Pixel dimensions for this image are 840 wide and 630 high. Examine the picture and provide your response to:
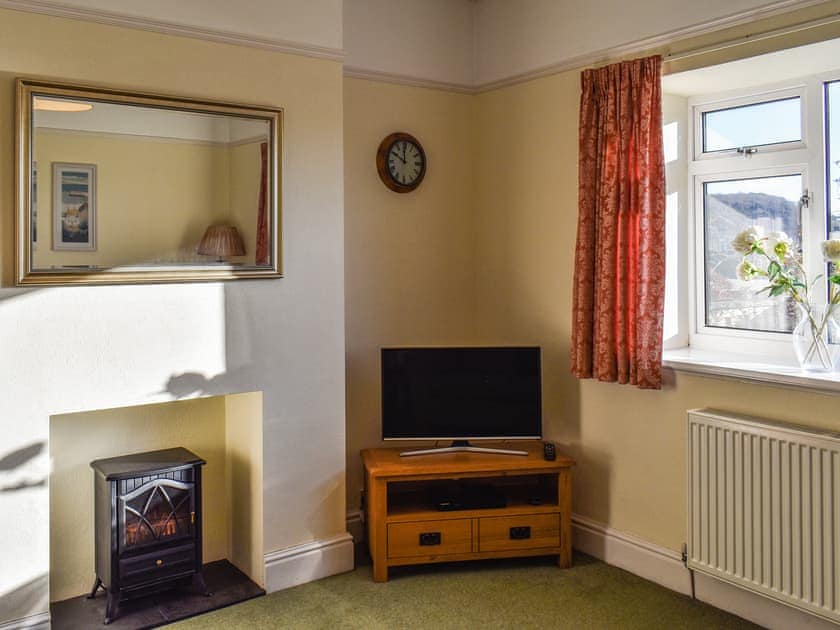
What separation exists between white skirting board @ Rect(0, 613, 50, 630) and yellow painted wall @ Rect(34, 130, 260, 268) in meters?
1.28

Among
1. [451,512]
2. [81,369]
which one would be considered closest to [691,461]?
[451,512]

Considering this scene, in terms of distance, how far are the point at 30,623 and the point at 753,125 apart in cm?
350

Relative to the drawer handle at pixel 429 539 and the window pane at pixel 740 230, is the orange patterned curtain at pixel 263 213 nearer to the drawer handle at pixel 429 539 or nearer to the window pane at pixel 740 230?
the drawer handle at pixel 429 539

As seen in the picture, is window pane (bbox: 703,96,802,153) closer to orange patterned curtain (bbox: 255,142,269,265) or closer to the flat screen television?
the flat screen television

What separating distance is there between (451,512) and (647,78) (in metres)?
2.08

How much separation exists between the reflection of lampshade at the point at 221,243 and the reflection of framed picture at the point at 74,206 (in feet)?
1.41

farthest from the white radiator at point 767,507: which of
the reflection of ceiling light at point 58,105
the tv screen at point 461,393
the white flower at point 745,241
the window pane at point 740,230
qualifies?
the reflection of ceiling light at point 58,105

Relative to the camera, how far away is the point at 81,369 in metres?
2.93

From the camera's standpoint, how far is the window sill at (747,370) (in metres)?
2.84

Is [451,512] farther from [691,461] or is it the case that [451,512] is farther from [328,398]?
[691,461]

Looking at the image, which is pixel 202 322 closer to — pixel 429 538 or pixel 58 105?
pixel 58 105

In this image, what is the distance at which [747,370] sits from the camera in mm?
3051

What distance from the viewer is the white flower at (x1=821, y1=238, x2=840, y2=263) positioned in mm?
2881

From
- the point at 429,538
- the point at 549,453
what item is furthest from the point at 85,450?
the point at 549,453
